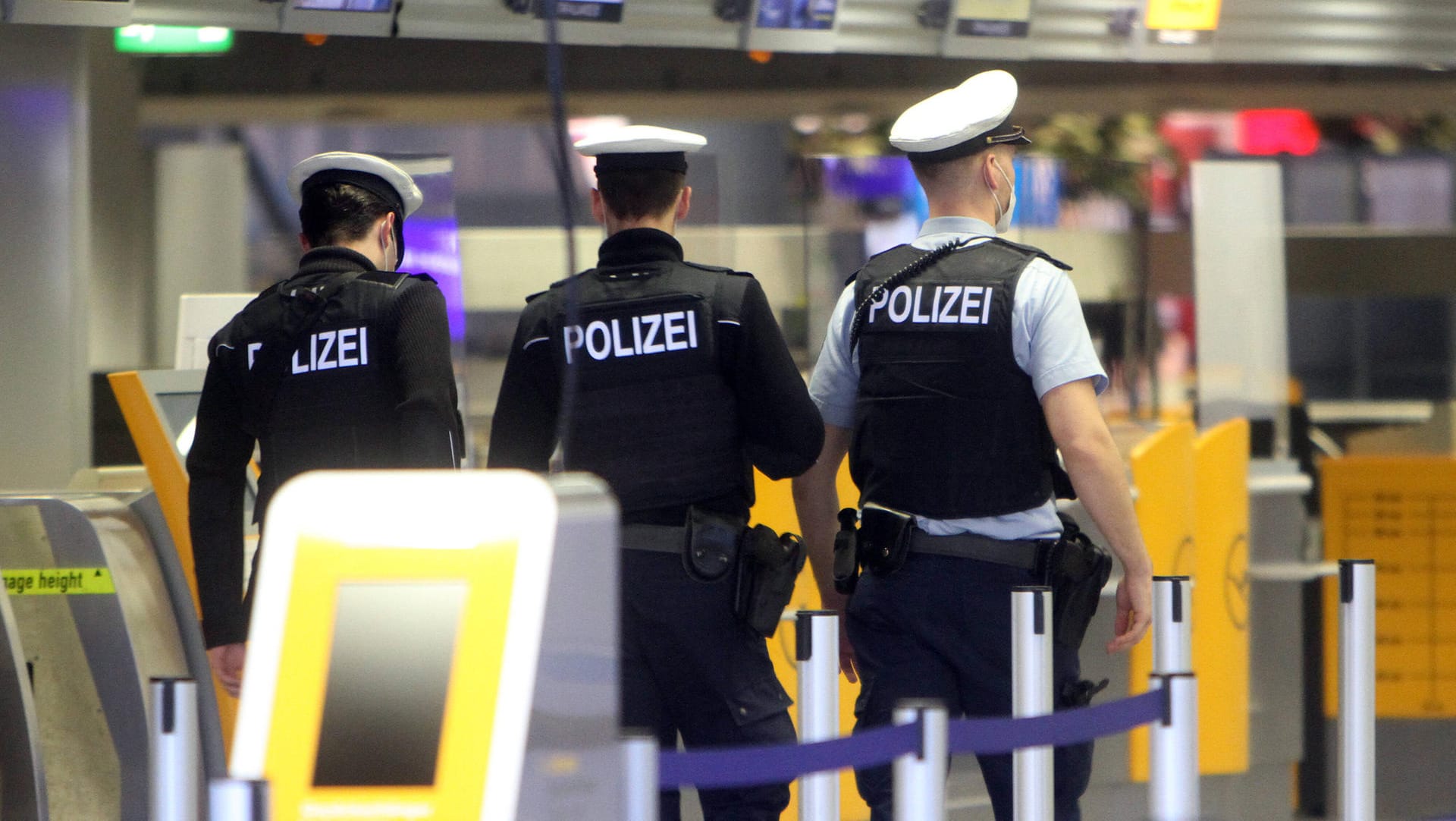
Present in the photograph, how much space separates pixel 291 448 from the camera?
2684mm

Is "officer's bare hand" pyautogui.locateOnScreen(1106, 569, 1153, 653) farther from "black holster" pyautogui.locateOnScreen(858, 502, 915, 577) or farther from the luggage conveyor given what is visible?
the luggage conveyor

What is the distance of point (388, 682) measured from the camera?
1.58 metres

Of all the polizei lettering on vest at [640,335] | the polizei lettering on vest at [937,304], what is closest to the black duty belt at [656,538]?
the polizei lettering on vest at [640,335]

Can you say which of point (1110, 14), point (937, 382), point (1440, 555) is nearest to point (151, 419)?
point (937, 382)

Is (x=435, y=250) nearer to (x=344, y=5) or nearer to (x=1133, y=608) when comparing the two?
(x=344, y=5)

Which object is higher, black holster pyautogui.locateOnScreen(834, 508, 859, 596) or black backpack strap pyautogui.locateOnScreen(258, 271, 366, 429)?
black backpack strap pyautogui.locateOnScreen(258, 271, 366, 429)

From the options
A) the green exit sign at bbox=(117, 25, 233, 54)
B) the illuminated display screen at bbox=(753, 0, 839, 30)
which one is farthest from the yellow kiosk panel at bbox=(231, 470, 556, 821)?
the green exit sign at bbox=(117, 25, 233, 54)

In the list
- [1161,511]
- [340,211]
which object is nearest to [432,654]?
[340,211]

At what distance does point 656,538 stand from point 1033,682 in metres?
0.63

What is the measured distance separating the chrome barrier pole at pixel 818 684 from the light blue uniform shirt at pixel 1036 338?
434mm

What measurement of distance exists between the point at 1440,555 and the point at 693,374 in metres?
3.94

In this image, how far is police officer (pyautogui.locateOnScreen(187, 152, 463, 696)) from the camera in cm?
265

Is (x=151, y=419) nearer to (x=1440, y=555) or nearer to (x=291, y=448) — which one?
(x=291, y=448)

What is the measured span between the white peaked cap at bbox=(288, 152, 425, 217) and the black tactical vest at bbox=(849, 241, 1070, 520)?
2.59 ft
